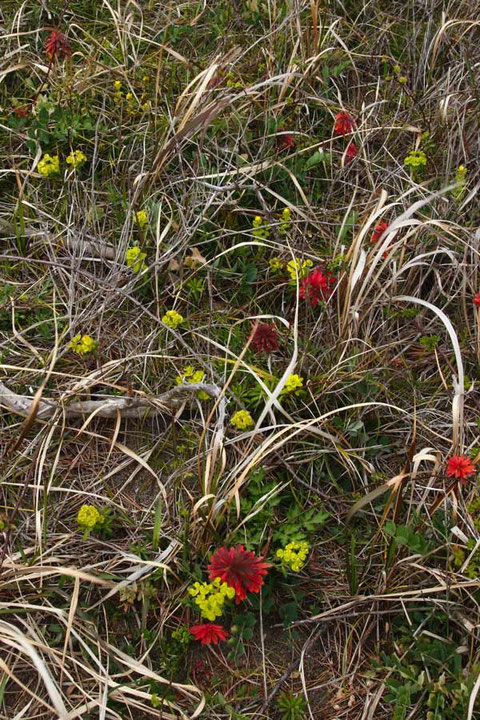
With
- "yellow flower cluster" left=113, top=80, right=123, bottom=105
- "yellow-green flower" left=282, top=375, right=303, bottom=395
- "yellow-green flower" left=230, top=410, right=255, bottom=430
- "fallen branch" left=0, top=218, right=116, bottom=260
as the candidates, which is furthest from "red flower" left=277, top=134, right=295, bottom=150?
"yellow-green flower" left=230, top=410, right=255, bottom=430

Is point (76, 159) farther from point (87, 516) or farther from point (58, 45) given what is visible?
point (87, 516)

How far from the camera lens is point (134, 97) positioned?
314cm

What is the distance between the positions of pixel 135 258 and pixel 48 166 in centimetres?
60

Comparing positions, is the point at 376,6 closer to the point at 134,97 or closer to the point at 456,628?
the point at 134,97

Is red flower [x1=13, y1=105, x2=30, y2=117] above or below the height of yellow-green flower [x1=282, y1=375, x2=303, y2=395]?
above

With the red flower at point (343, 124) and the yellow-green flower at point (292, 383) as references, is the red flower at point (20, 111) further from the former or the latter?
the yellow-green flower at point (292, 383)

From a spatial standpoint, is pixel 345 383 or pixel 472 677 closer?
pixel 472 677

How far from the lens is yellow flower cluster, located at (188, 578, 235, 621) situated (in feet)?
6.17

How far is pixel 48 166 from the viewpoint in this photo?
2.84m

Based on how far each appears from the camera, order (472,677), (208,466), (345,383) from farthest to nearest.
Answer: (345,383) < (208,466) < (472,677)

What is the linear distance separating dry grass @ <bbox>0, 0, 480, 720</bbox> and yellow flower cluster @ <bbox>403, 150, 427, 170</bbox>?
0.29 feet

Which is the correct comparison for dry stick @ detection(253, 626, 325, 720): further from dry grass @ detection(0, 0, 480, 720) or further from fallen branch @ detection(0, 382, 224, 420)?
fallen branch @ detection(0, 382, 224, 420)

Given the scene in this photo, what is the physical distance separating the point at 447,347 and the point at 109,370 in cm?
121

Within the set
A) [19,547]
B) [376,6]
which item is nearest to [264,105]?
[376,6]
